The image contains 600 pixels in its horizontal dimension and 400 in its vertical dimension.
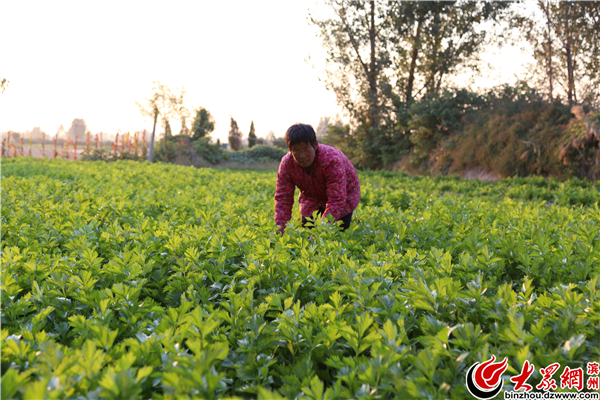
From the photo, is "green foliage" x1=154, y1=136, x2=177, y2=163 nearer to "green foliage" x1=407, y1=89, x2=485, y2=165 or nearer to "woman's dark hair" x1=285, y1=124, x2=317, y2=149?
"green foliage" x1=407, y1=89, x2=485, y2=165

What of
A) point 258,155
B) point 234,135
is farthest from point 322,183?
point 234,135

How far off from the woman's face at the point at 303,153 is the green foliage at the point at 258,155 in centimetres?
3399

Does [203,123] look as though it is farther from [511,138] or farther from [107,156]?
[511,138]

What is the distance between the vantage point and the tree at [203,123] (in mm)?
41228

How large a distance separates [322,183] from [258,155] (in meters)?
36.0

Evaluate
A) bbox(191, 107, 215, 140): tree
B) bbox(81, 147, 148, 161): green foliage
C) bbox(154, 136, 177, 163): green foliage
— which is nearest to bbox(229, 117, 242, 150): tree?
bbox(191, 107, 215, 140): tree

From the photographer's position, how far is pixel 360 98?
26.8m

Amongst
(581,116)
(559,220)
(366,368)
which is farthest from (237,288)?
(581,116)

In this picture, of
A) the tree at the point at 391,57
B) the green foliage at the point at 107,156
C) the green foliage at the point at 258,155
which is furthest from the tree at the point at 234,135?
the tree at the point at 391,57

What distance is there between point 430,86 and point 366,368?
88.2ft

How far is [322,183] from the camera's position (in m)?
4.48

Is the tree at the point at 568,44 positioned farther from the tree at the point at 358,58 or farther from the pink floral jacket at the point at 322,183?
the pink floral jacket at the point at 322,183

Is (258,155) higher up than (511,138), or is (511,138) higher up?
(258,155)

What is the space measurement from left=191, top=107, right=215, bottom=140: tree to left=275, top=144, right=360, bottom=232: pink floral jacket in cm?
3852
